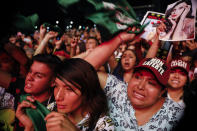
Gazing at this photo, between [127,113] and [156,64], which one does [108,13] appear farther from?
[127,113]

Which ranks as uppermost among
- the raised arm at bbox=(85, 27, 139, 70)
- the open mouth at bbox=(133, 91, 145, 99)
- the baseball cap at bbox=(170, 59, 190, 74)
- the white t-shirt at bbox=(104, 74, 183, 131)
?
the raised arm at bbox=(85, 27, 139, 70)

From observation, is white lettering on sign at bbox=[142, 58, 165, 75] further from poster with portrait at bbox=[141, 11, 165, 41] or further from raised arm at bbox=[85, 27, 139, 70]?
poster with portrait at bbox=[141, 11, 165, 41]

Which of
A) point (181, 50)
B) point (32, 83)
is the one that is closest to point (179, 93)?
point (181, 50)

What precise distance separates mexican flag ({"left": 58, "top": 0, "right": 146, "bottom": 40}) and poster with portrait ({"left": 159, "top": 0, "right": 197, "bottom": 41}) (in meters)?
0.50

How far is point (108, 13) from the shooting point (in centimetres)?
117

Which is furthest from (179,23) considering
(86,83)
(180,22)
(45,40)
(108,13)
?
(45,40)

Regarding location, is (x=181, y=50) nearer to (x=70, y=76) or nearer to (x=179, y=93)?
(x=179, y=93)

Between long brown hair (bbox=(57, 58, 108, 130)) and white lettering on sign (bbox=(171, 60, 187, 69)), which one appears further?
white lettering on sign (bbox=(171, 60, 187, 69))

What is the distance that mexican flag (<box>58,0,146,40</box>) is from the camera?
3.73ft

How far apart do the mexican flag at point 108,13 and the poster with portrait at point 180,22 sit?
501mm

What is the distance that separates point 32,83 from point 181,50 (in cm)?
175

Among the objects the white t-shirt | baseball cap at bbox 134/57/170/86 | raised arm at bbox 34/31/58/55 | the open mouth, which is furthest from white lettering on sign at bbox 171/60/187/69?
raised arm at bbox 34/31/58/55

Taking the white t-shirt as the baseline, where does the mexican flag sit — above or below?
above

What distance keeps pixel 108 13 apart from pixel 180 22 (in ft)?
2.51
